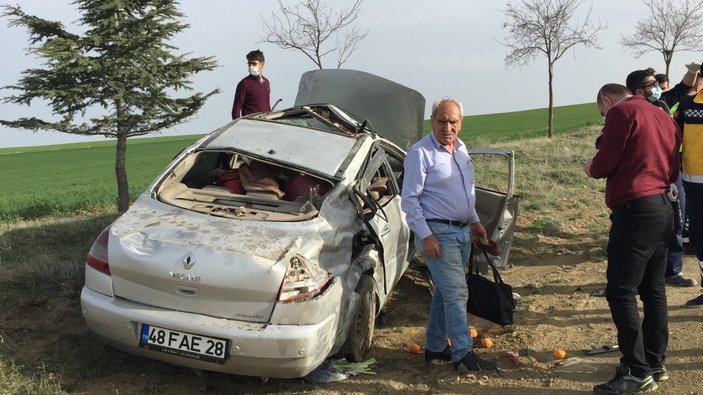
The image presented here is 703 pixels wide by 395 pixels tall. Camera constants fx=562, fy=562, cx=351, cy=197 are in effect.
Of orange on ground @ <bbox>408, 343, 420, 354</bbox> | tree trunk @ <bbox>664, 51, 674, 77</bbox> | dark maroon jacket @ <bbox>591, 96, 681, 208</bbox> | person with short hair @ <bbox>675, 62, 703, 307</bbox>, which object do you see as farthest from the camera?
tree trunk @ <bbox>664, 51, 674, 77</bbox>

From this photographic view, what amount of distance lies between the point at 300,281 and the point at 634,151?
83.8 inches

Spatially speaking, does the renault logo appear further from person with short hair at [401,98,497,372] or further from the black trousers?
the black trousers

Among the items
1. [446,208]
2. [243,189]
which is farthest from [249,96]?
[446,208]

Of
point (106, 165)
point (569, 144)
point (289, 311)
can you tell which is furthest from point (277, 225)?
point (106, 165)

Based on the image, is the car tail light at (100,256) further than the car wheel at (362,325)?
No

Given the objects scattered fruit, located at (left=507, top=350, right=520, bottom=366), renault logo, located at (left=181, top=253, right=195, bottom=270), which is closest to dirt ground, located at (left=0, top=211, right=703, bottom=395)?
scattered fruit, located at (left=507, top=350, right=520, bottom=366)

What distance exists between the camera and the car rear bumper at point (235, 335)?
123 inches

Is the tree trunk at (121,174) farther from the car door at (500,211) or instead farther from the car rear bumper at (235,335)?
the car rear bumper at (235,335)

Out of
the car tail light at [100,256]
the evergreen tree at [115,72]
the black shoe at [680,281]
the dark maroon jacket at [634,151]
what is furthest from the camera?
the evergreen tree at [115,72]

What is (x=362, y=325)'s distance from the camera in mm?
4016

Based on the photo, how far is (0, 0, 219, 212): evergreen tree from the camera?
10.2m

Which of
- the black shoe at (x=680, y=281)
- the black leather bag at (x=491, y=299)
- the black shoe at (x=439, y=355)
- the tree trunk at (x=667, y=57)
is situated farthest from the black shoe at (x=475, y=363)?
the tree trunk at (x=667, y=57)

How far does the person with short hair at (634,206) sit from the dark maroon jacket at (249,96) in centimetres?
455

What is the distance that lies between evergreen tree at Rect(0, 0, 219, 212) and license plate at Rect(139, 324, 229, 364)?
7786 mm
